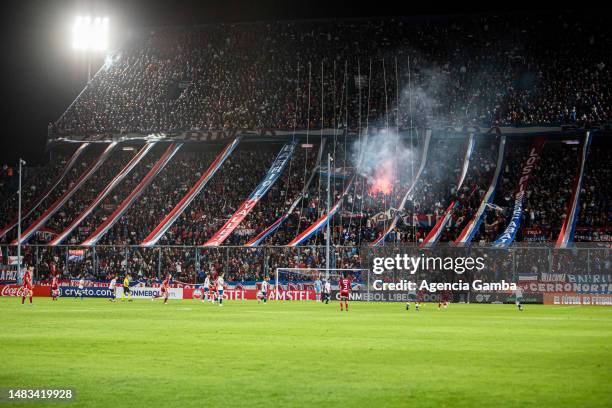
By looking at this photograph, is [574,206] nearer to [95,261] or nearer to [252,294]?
[252,294]

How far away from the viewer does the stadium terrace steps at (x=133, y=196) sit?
6506 centimetres

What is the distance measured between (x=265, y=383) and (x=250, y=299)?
4505 centimetres

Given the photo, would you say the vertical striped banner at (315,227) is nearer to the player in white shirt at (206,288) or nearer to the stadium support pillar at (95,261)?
the player in white shirt at (206,288)

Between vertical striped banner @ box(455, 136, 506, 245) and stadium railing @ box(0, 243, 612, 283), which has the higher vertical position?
vertical striped banner @ box(455, 136, 506, 245)

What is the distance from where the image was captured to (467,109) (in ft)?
242

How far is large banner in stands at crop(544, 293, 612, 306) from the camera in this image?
50.7m

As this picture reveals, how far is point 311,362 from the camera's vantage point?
19297 millimetres

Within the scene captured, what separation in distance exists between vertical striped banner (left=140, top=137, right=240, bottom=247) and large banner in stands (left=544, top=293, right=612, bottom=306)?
2676cm

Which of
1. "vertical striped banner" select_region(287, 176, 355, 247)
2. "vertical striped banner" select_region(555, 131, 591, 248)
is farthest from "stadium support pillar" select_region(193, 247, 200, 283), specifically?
"vertical striped banner" select_region(555, 131, 591, 248)

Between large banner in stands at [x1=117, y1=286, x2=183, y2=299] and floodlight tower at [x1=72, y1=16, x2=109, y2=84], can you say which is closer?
large banner in stands at [x1=117, y1=286, x2=183, y2=299]

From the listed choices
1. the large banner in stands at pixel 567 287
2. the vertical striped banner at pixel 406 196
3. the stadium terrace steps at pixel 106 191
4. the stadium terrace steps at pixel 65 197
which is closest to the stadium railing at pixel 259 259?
the large banner in stands at pixel 567 287

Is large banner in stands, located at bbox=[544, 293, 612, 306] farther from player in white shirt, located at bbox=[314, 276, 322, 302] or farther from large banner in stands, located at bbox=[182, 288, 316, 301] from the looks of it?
large banner in stands, located at bbox=[182, 288, 316, 301]

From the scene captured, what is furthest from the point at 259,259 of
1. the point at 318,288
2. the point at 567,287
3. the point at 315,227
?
the point at 567,287

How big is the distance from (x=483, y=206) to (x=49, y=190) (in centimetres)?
3689
